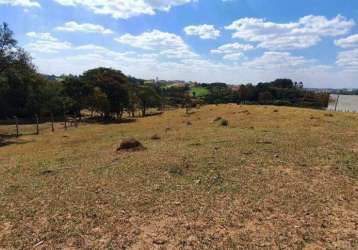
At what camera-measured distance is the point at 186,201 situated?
9320mm

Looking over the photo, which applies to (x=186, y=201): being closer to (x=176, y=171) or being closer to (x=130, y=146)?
(x=176, y=171)

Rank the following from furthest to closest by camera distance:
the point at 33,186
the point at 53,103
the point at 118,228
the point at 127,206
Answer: the point at 53,103, the point at 33,186, the point at 127,206, the point at 118,228

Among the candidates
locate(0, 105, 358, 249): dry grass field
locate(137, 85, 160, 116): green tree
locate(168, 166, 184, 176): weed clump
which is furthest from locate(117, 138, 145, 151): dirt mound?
locate(137, 85, 160, 116): green tree

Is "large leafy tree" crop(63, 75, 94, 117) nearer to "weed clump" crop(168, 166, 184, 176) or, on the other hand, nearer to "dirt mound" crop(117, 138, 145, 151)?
"dirt mound" crop(117, 138, 145, 151)

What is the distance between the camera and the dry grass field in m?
7.26

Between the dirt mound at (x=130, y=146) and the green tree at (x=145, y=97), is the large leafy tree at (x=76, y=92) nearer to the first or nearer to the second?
the green tree at (x=145, y=97)

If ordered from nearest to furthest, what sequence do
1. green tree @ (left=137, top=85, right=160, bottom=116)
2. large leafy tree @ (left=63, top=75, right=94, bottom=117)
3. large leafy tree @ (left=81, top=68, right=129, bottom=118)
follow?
large leafy tree @ (left=81, top=68, right=129, bottom=118)
large leafy tree @ (left=63, top=75, right=94, bottom=117)
green tree @ (left=137, top=85, right=160, bottom=116)

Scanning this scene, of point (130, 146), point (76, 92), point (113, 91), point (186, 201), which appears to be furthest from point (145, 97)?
point (186, 201)

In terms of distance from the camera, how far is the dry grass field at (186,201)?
7258mm

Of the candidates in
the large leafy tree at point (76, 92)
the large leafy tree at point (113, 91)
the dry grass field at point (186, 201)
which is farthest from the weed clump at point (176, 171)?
the large leafy tree at point (76, 92)

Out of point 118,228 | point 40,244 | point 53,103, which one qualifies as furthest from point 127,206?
point 53,103

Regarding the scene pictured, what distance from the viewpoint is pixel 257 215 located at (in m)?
8.41

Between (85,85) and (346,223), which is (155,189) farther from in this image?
(85,85)

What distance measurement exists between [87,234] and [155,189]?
3164 millimetres
